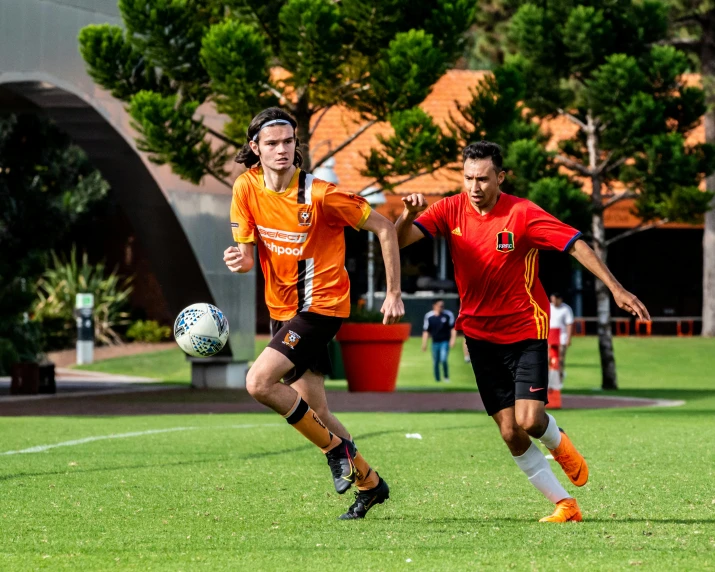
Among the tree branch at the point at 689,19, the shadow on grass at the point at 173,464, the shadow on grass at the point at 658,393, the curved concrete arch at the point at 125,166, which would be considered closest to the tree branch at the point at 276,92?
the curved concrete arch at the point at 125,166

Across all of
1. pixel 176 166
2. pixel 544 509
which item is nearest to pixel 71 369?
pixel 176 166

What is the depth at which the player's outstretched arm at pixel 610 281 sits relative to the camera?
6.55m

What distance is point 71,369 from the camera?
29469mm

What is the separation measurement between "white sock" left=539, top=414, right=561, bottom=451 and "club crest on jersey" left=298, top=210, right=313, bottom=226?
1.68 m

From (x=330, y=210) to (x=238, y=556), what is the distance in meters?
2.13

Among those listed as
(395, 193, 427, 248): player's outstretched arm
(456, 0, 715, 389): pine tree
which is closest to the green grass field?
(395, 193, 427, 248): player's outstretched arm

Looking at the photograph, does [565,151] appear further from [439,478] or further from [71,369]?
[439,478]

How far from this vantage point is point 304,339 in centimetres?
706

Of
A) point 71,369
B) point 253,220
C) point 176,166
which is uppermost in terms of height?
point 176,166

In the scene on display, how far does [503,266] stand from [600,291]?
17.2 m

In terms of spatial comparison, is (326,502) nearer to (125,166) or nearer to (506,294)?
(506,294)

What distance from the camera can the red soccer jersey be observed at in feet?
22.8

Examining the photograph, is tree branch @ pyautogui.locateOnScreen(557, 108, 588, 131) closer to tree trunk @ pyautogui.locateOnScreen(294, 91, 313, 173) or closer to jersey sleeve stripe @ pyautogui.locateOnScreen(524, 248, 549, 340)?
tree trunk @ pyautogui.locateOnScreen(294, 91, 313, 173)

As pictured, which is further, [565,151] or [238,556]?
[565,151]
